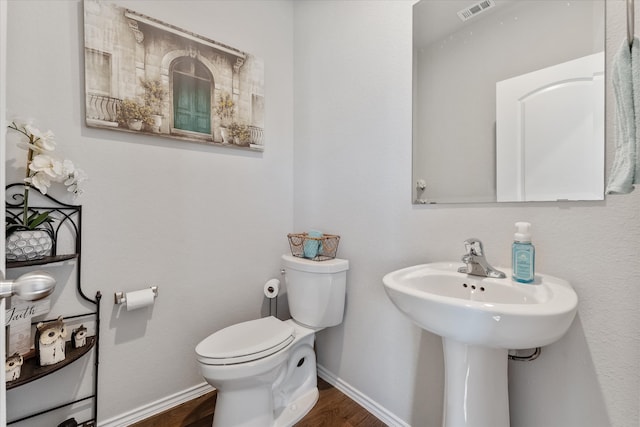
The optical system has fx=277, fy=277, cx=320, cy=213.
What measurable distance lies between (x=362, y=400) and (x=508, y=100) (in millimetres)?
1516

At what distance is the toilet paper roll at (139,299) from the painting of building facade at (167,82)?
76 centimetres

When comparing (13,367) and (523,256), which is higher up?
(523,256)

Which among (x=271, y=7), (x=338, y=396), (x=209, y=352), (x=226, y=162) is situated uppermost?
(x=271, y=7)

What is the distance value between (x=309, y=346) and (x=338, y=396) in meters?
0.32

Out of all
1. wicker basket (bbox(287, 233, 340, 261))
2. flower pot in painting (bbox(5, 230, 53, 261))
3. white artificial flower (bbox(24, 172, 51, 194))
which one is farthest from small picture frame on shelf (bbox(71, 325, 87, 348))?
wicker basket (bbox(287, 233, 340, 261))

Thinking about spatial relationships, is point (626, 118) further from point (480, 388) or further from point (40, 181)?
point (40, 181)

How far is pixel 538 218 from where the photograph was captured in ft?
2.95

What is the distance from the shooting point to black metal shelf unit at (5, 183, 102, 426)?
1.03 m

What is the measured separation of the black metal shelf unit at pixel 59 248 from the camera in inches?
40.6

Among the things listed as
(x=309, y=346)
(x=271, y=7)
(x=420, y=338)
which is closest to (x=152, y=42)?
(x=271, y=7)

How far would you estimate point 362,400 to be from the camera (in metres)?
1.43

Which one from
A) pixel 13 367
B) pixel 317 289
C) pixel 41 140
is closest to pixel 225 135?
pixel 41 140

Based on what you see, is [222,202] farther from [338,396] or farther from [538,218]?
[538,218]

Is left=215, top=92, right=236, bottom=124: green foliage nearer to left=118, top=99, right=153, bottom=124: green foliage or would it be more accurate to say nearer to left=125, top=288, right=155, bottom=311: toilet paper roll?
left=118, top=99, right=153, bottom=124: green foliage
